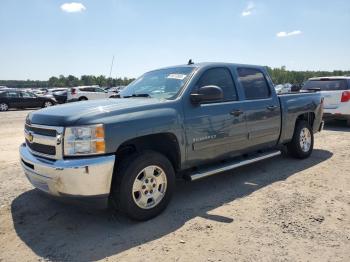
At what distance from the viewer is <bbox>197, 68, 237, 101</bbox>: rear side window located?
514 centimetres

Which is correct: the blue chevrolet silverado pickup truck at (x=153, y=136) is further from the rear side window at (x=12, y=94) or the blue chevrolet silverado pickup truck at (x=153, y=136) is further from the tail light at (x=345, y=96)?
the rear side window at (x=12, y=94)

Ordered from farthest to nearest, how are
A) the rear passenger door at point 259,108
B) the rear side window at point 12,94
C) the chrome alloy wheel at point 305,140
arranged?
the rear side window at point 12,94 < the chrome alloy wheel at point 305,140 < the rear passenger door at point 259,108

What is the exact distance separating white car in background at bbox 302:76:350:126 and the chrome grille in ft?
31.3

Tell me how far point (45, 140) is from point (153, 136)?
124cm

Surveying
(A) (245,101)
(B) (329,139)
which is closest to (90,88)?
(B) (329,139)

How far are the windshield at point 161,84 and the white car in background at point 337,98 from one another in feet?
24.7

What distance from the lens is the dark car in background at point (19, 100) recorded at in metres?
24.2

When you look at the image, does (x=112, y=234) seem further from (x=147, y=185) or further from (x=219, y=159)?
(x=219, y=159)

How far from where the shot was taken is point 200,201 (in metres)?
4.92

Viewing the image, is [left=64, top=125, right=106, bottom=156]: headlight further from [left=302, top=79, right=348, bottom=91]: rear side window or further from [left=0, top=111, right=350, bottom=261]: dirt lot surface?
[left=302, top=79, right=348, bottom=91]: rear side window

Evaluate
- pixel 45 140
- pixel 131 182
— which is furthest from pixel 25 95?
pixel 131 182

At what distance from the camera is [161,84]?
5.18 metres

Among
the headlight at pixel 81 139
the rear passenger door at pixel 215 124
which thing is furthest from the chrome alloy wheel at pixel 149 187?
the headlight at pixel 81 139

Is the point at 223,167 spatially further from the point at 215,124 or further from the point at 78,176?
the point at 78,176
